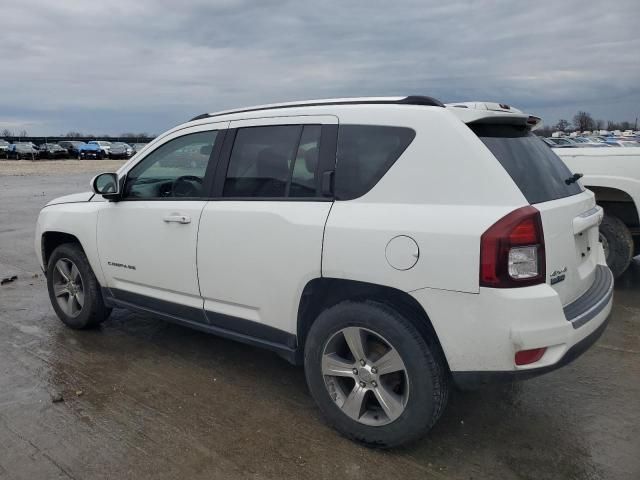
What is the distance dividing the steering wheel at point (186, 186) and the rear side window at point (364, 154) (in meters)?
1.17

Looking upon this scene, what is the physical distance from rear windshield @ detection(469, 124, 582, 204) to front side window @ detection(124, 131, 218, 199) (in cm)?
190

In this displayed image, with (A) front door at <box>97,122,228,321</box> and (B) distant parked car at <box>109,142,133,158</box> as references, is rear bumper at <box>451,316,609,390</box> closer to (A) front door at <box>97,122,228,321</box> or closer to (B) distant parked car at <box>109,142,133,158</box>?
(A) front door at <box>97,122,228,321</box>

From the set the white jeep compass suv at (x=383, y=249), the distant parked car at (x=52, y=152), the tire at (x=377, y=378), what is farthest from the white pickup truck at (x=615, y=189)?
the distant parked car at (x=52, y=152)

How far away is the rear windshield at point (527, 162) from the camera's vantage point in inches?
117

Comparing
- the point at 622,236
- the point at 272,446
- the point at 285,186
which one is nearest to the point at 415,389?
the point at 272,446

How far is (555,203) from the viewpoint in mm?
3039

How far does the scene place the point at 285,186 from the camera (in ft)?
11.5

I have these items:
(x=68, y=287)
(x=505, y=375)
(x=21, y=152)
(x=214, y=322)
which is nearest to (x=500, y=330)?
(x=505, y=375)

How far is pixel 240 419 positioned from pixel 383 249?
4.78 ft

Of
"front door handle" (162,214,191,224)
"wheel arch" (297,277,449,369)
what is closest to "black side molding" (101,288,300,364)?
"wheel arch" (297,277,449,369)

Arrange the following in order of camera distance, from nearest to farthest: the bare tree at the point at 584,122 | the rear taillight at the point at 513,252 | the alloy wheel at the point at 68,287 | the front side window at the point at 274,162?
1. the rear taillight at the point at 513,252
2. the front side window at the point at 274,162
3. the alloy wheel at the point at 68,287
4. the bare tree at the point at 584,122

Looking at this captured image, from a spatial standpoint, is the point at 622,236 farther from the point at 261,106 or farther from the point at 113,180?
the point at 113,180

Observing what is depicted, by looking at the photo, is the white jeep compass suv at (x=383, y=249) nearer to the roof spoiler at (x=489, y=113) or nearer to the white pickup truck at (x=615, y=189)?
the roof spoiler at (x=489, y=113)

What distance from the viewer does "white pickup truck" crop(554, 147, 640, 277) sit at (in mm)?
5977
